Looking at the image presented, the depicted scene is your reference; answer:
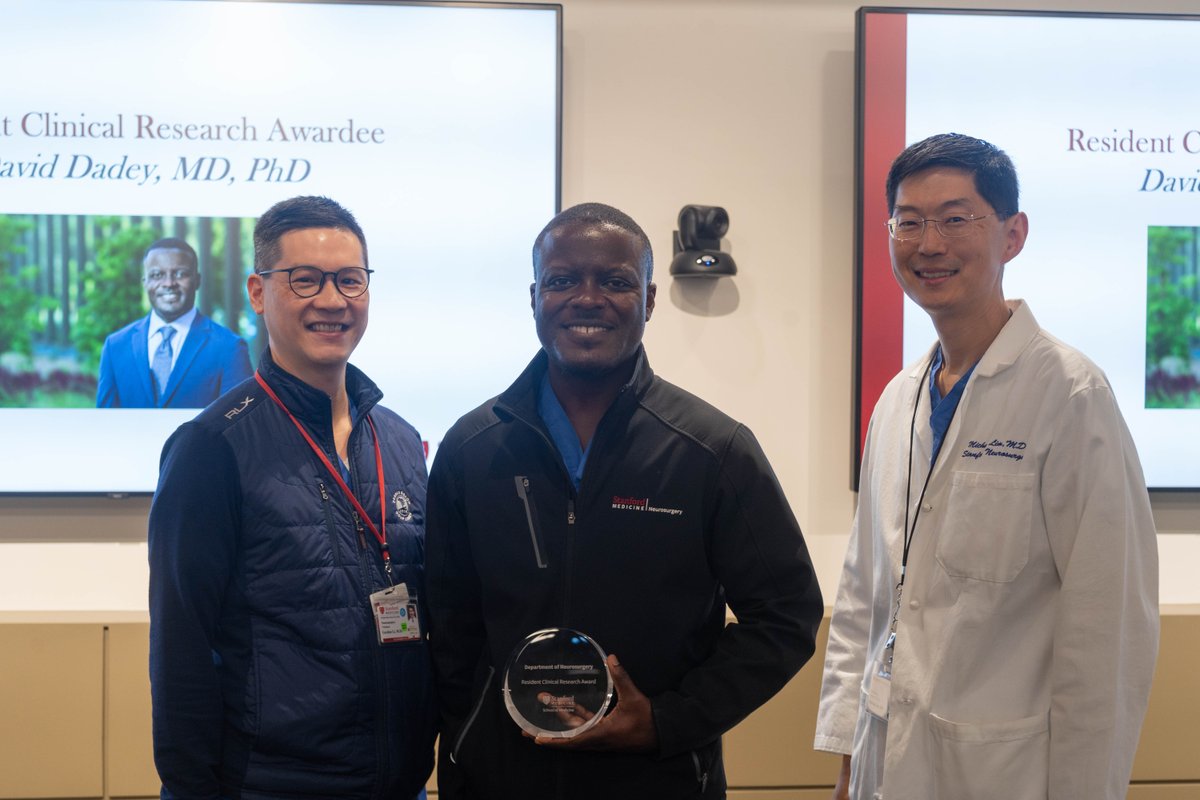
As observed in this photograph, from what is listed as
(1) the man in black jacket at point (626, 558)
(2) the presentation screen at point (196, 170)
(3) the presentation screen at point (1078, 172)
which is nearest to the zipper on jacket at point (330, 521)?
(1) the man in black jacket at point (626, 558)

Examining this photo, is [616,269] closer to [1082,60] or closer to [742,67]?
[742,67]

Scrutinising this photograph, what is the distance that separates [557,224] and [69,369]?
202 centimetres

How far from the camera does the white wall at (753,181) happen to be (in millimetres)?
3256

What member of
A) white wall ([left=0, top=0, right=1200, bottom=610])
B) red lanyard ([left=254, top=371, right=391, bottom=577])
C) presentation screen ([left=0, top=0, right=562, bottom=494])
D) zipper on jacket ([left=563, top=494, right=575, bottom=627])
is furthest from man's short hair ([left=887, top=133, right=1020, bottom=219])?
presentation screen ([left=0, top=0, right=562, bottom=494])

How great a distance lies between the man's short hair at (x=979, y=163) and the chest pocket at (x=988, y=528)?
51 cm

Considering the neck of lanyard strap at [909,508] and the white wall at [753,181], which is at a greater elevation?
the white wall at [753,181]

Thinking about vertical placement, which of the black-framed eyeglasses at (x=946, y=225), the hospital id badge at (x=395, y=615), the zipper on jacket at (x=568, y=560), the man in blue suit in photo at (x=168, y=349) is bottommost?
the hospital id badge at (x=395, y=615)

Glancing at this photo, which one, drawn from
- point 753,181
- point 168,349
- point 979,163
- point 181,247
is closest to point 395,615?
point 979,163

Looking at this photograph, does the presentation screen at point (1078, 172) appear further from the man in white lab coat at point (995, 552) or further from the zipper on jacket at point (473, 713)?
the zipper on jacket at point (473, 713)

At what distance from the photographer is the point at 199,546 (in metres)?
1.73

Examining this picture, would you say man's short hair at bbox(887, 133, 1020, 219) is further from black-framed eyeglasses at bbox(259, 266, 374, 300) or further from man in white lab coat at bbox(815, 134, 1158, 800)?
black-framed eyeglasses at bbox(259, 266, 374, 300)

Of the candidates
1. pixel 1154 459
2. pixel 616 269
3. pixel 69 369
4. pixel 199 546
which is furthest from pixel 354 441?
pixel 1154 459

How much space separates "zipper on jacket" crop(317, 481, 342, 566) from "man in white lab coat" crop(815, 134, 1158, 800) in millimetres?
1032

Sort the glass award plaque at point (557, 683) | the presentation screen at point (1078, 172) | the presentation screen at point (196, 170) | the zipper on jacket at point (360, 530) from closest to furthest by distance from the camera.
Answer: the glass award plaque at point (557, 683), the zipper on jacket at point (360, 530), the presentation screen at point (196, 170), the presentation screen at point (1078, 172)
